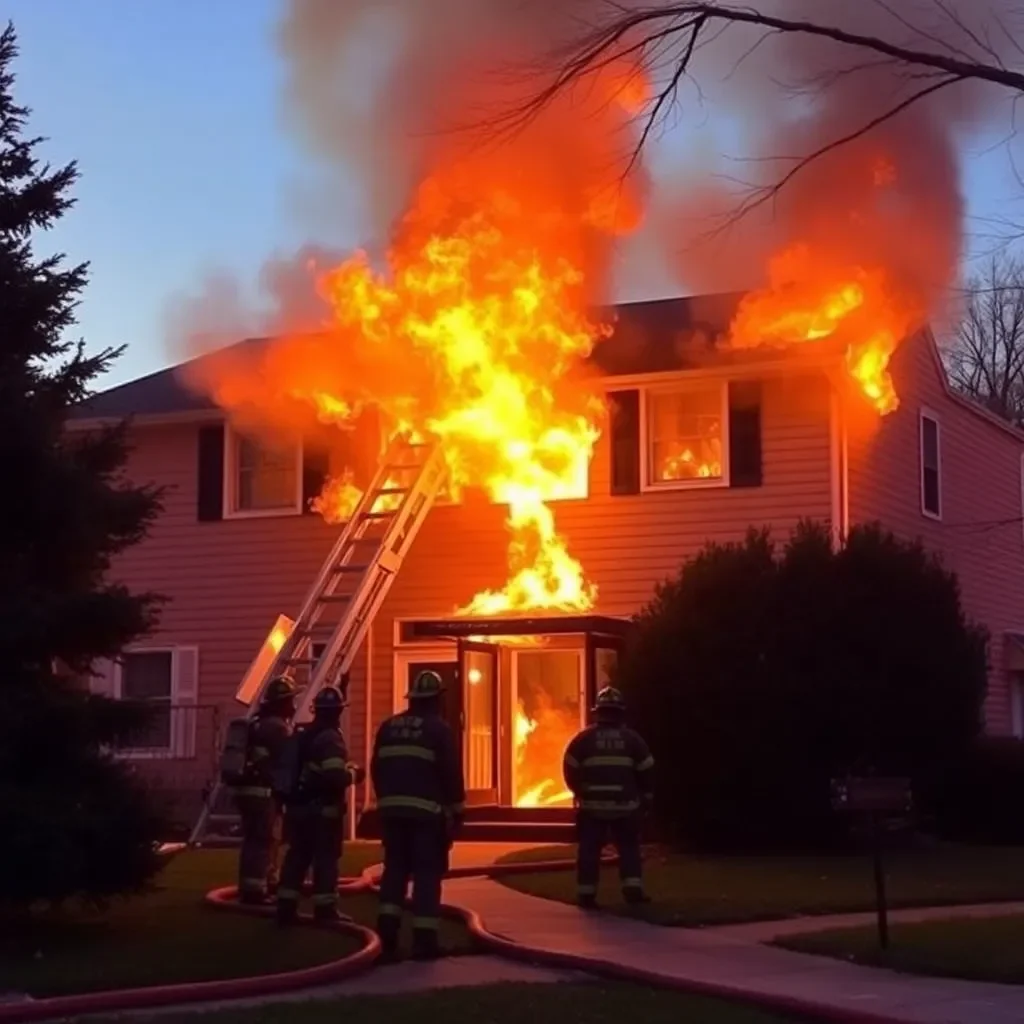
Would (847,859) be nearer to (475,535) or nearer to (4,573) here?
(475,535)

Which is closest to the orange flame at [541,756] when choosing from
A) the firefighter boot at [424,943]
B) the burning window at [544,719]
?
the burning window at [544,719]

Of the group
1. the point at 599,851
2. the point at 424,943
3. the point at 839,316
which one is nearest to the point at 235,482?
the point at 839,316

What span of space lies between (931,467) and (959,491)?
146 cm

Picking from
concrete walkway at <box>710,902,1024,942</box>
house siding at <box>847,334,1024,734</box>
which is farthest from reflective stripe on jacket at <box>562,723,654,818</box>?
house siding at <box>847,334,1024,734</box>

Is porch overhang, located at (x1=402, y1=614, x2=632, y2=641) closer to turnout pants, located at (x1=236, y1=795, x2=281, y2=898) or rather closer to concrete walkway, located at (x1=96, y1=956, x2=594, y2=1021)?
turnout pants, located at (x1=236, y1=795, x2=281, y2=898)

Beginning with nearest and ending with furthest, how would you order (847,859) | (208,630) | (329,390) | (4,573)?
(4,573)
(847,859)
(329,390)
(208,630)

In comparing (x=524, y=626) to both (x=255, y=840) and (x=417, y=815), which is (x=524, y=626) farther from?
(x=417, y=815)

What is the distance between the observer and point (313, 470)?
2491 cm

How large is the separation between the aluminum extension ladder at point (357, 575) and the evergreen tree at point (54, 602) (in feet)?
27.5

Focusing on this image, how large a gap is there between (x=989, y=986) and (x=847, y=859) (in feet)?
28.1

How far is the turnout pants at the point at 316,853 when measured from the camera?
40.8 feet

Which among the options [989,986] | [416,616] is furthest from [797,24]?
[416,616]

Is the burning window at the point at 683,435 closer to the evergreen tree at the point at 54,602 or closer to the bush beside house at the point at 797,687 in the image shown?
the bush beside house at the point at 797,687

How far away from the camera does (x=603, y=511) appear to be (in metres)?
23.3
